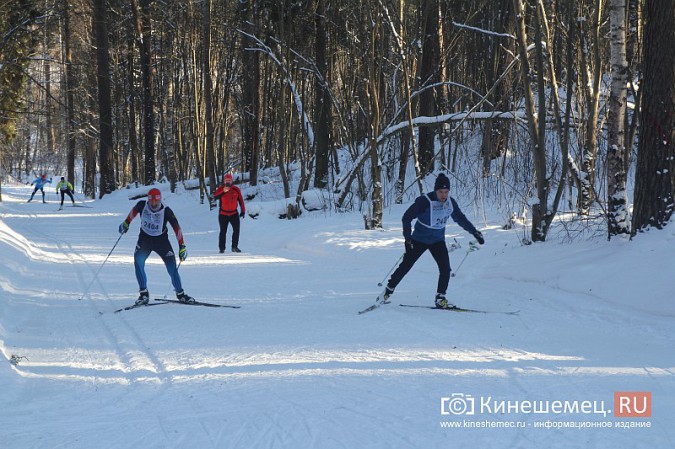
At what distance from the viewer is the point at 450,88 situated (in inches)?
994

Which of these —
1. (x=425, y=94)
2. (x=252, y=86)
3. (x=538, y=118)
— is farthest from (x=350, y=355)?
(x=252, y=86)

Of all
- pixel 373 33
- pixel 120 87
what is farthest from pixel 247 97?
pixel 373 33

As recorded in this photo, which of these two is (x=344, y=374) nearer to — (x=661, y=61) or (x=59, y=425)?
(x=59, y=425)

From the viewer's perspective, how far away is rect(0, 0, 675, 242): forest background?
10.5m

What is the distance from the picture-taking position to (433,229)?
9125 millimetres

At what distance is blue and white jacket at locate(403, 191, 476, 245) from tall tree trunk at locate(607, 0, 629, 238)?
2772 mm

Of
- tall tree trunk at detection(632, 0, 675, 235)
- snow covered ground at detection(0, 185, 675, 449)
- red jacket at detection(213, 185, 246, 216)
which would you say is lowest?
snow covered ground at detection(0, 185, 675, 449)

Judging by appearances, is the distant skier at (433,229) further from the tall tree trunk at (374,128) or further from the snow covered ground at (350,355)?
the tall tree trunk at (374,128)

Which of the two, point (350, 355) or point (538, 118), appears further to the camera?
point (538, 118)

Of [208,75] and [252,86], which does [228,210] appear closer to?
[208,75]

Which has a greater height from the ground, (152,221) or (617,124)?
(617,124)

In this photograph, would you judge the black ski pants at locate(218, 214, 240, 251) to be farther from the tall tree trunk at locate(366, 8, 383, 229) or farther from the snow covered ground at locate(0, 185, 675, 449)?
the tall tree trunk at locate(366, 8, 383, 229)

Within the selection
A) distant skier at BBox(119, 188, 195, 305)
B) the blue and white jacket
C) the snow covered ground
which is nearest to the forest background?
the snow covered ground

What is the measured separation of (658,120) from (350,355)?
5874 mm
